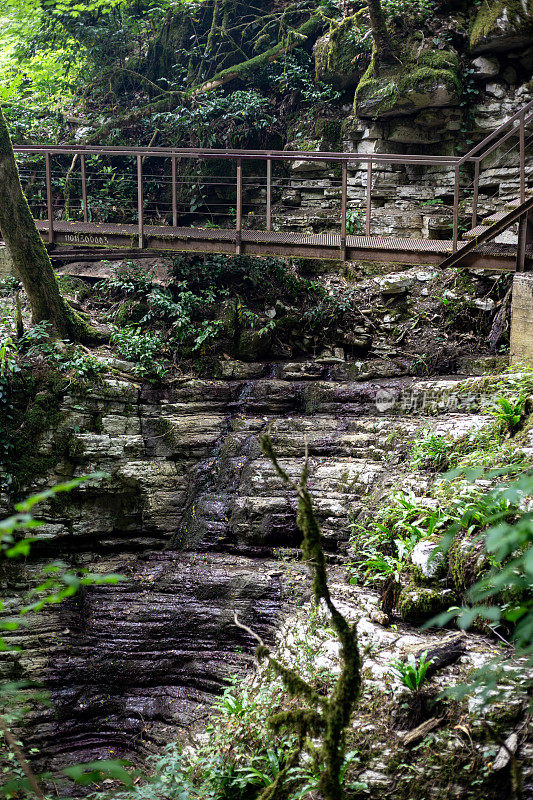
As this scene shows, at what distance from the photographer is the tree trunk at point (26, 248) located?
7.90 m

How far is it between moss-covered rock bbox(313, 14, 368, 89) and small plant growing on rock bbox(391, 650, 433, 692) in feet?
37.9

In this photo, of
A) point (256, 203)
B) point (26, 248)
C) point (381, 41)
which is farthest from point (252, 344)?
point (381, 41)

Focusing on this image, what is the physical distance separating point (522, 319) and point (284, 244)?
3521mm

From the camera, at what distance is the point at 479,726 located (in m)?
3.71

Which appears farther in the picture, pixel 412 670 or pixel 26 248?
pixel 26 248

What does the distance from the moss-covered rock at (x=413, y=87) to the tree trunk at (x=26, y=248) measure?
6.87 meters

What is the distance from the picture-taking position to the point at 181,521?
25.8ft

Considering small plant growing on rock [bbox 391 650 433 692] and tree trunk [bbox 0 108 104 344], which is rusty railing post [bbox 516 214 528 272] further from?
tree trunk [bbox 0 108 104 344]

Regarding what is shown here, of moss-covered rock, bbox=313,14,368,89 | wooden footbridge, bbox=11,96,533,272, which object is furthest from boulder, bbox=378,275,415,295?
moss-covered rock, bbox=313,14,368,89

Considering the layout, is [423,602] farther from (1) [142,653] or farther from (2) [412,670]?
(1) [142,653]

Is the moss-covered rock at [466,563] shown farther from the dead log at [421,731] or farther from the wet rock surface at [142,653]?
the wet rock surface at [142,653]

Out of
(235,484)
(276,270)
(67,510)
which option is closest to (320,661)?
(235,484)

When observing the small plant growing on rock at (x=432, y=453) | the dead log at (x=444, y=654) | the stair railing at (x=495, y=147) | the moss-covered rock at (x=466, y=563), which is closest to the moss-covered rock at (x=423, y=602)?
the moss-covered rock at (x=466, y=563)

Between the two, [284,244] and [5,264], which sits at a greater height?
[284,244]
